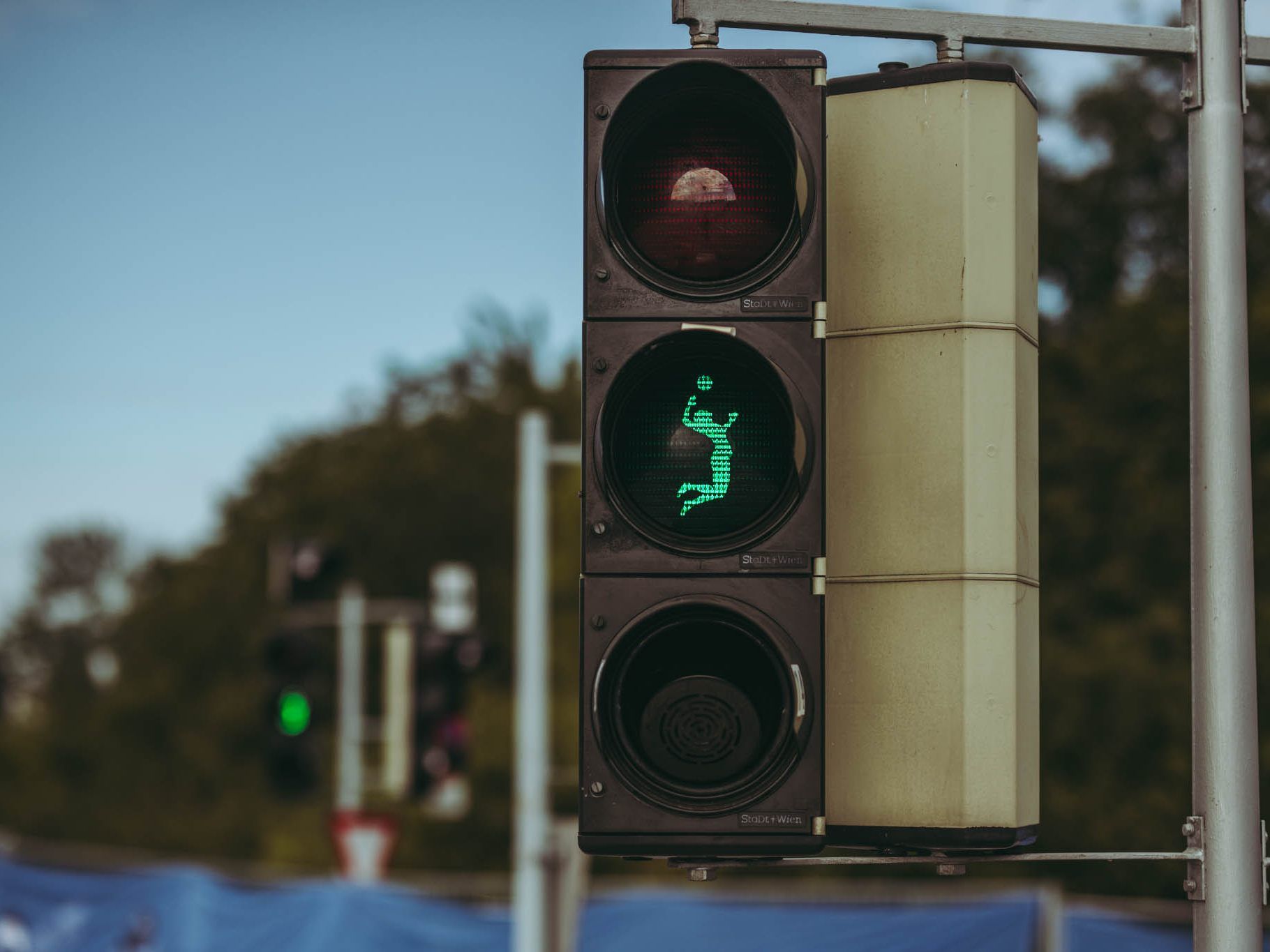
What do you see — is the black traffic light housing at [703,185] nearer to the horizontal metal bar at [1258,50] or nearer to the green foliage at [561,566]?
the horizontal metal bar at [1258,50]

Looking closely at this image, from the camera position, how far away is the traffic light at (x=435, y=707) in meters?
17.7

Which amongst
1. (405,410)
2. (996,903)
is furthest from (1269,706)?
(405,410)

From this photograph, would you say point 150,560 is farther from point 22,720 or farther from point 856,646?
point 856,646

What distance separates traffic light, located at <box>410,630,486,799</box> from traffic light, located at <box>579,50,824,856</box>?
539 inches

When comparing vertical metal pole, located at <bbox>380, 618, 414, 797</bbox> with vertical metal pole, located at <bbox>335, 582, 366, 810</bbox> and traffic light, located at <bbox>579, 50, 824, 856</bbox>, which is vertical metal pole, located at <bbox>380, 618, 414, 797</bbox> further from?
traffic light, located at <bbox>579, 50, 824, 856</bbox>

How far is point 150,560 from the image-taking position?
74.4 metres

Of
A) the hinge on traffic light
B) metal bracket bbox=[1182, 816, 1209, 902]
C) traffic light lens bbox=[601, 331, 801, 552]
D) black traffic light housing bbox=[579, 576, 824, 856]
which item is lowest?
metal bracket bbox=[1182, 816, 1209, 902]

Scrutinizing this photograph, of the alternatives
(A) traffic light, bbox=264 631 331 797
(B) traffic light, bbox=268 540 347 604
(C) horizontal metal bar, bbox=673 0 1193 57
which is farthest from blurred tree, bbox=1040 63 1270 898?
(C) horizontal metal bar, bbox=673 0 1193 57

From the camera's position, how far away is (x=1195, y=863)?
454cm

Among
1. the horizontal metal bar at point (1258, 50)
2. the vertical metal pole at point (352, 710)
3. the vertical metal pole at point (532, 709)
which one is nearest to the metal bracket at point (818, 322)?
the horizontal metal bar at point (1258, 50)

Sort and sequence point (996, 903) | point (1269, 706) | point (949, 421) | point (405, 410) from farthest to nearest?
point (405, 410) → point (1269, 706) → point (996, 903) → point (949, 421)

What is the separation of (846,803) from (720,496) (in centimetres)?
77

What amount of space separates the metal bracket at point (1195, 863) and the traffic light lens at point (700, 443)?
1.24m

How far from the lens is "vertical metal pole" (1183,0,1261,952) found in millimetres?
4523
